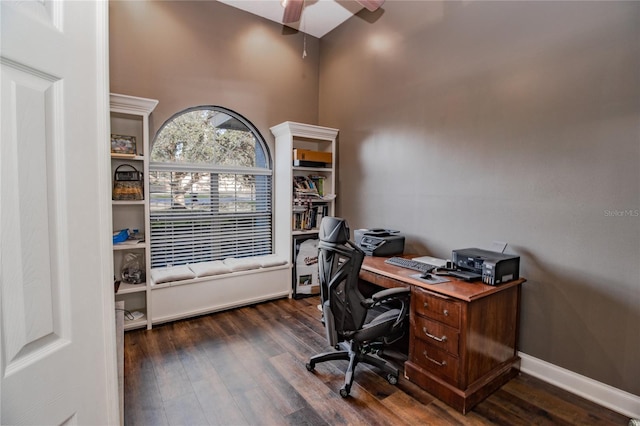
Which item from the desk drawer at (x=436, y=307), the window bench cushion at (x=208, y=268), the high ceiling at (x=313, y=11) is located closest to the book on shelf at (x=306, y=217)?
the window bench cushion at (x=208, y=268)

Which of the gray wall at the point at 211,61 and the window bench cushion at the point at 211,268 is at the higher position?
the gray wall at the point at 211,61

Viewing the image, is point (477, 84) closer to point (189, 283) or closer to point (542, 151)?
point (542, 151)

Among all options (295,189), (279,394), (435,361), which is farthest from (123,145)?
(435,361)

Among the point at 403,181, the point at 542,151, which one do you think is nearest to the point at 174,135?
the point at 403,181

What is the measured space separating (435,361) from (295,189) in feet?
8.38

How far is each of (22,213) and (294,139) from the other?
12.5 feet

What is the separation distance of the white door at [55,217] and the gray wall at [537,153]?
2.73 metres

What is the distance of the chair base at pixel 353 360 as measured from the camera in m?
2.29

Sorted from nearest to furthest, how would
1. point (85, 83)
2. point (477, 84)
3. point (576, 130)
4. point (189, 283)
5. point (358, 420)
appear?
point (85, 83) → point (358, 420) → point (576, 130) → point (477, 84) → point (189, 283)

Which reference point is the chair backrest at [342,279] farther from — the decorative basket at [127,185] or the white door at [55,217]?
the decorative basket at [127,185]

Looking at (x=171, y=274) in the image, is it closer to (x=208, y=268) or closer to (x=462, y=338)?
(x=208, y=268)

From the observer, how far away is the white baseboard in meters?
2.03

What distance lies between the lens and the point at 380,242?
3.16 meters

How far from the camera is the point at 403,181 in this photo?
3479 millimetres
